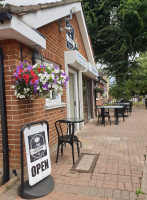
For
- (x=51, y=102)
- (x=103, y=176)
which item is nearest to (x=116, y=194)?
(x=103, y=176)

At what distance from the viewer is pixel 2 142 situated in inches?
114

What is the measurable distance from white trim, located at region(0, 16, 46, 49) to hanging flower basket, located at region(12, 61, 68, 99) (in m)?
0.45

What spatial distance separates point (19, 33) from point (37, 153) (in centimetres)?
187

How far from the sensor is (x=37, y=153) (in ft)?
8.50

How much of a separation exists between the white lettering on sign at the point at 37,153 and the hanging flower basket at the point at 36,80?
603 mm

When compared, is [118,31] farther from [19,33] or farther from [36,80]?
[36,80]

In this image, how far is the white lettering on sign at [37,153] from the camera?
8.01 ft

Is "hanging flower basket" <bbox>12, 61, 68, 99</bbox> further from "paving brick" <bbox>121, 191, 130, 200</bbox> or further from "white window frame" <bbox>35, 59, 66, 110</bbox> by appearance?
"paving brick" <bbox>121, 191, 130, 200</bbox>

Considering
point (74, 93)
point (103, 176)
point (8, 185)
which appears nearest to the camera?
point (8, 185)

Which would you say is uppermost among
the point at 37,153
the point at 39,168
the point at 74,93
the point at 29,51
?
the point at 29,51

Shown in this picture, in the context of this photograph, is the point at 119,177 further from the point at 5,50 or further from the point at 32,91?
the point at 5,50

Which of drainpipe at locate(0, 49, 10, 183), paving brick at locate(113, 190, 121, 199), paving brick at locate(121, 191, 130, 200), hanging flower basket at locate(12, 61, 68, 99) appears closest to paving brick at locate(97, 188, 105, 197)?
paving brick at locate(113, 190, 121, 199)

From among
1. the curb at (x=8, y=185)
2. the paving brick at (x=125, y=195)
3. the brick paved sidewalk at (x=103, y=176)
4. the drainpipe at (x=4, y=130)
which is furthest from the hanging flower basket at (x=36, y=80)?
the paving brick at (x=125, y=195)

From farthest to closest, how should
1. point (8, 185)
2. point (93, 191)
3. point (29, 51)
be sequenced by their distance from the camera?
point (29, 51), point (8, 185), point (93, 191)
